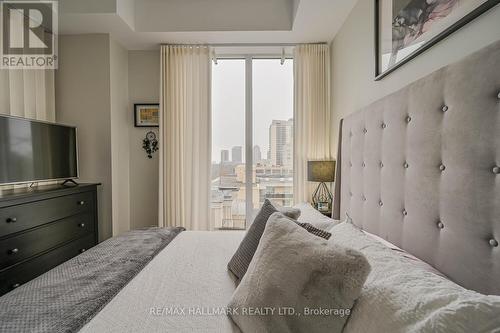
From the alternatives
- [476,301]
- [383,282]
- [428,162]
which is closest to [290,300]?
[383,282]

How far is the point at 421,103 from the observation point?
1043 mm

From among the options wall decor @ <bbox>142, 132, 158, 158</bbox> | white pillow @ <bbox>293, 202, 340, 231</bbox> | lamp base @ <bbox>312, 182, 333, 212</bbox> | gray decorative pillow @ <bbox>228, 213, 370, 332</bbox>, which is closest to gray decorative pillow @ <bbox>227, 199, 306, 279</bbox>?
white pillow @ <bbox>293, 202, 340, 231</bbox>

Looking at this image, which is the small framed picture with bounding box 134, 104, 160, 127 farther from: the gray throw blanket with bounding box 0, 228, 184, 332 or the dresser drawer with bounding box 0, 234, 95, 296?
the gray throw blanket with bounding box 0, 228, 184, 332

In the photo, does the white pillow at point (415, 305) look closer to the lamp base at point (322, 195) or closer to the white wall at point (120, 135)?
the lamp base at point (322, 195)

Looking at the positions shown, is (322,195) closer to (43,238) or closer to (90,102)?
(43,238)

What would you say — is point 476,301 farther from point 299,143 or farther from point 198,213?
point 198,213

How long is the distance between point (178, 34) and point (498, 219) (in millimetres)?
2921

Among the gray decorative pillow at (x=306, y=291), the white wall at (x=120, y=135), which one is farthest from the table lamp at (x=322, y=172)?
the white wall at (x=120, y=135)

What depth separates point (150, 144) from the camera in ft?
10.0

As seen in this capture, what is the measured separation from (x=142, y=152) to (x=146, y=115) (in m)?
0.46

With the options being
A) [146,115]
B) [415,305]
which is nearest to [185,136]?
[146,115]

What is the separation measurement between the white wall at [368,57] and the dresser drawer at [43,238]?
270 centimetres

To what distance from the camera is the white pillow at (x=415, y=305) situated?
1.74ft

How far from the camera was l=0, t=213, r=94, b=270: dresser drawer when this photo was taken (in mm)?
1722
